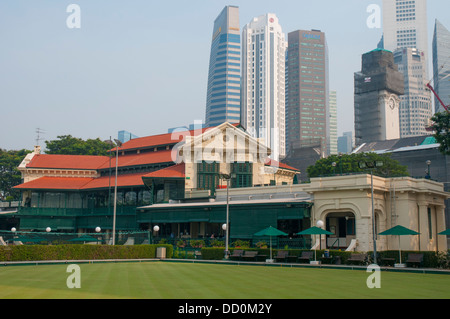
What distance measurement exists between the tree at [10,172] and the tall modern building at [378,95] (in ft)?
315

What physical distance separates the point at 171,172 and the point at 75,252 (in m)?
19.3

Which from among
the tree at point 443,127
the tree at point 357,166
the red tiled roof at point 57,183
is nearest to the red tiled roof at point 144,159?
the red tiled roof at point 57,183

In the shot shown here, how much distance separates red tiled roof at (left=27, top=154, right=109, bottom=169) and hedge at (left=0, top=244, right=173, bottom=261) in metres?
29.6

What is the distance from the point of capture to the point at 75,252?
37.2m

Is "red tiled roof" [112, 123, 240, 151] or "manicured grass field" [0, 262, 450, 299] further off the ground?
"red tiled roof" [112, 123, 240, 151]

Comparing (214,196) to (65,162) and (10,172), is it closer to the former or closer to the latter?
(65,162)

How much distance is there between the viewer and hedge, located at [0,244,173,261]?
34.1 m

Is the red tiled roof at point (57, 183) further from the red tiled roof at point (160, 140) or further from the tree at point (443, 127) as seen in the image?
the tree at point (443, 127)

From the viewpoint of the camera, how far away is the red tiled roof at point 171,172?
53.8 metres

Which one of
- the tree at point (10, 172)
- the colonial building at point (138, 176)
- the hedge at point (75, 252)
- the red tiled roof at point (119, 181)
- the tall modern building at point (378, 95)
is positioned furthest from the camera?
the tall modern building at point (378, 95)

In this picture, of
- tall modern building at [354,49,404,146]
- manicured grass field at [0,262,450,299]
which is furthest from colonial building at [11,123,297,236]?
tall modern building at [354,49,404,146]

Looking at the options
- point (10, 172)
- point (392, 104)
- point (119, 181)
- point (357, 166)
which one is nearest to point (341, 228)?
point (119, 181)

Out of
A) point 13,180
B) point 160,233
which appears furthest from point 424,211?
point 13,180

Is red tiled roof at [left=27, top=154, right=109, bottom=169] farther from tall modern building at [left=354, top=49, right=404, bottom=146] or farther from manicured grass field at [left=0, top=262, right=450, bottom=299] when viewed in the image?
tall modern building at [left=354, top=49, right=404, bottom=146]
